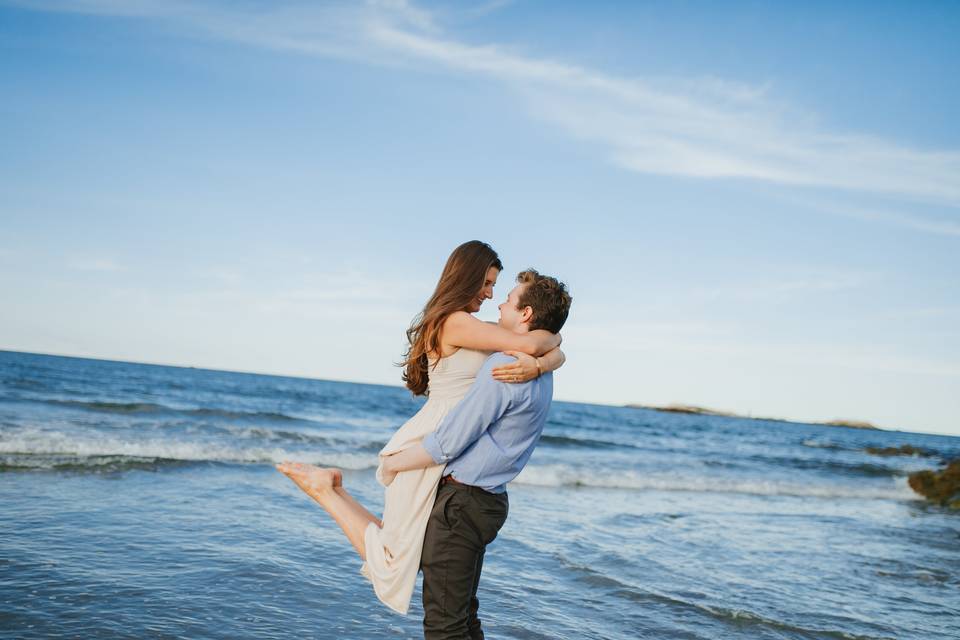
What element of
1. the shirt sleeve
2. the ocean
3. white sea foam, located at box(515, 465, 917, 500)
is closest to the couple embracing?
the shirt sleeve

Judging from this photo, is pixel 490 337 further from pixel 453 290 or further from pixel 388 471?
pixel 388 471

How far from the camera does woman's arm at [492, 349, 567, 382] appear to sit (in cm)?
293

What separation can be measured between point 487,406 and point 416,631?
105 inches

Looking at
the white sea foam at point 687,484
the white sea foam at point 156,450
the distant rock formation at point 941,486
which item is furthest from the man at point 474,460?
the distant rock formation at point 941,486

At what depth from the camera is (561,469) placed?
16281mm

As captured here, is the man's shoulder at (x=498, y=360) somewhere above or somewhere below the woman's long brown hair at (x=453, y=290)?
below

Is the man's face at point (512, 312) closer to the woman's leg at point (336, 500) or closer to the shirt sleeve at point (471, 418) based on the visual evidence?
the shirt sleeve at point (471, 418)

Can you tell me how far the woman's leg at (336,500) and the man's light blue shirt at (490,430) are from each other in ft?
2.03

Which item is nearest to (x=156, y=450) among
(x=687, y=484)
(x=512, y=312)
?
(x=687, y=484)

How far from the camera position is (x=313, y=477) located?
3.61m

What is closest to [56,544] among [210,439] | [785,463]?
[210,439]

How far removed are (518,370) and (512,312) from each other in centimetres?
40

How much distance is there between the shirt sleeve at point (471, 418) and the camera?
2951 millimetres

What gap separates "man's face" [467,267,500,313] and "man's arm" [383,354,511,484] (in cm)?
36
